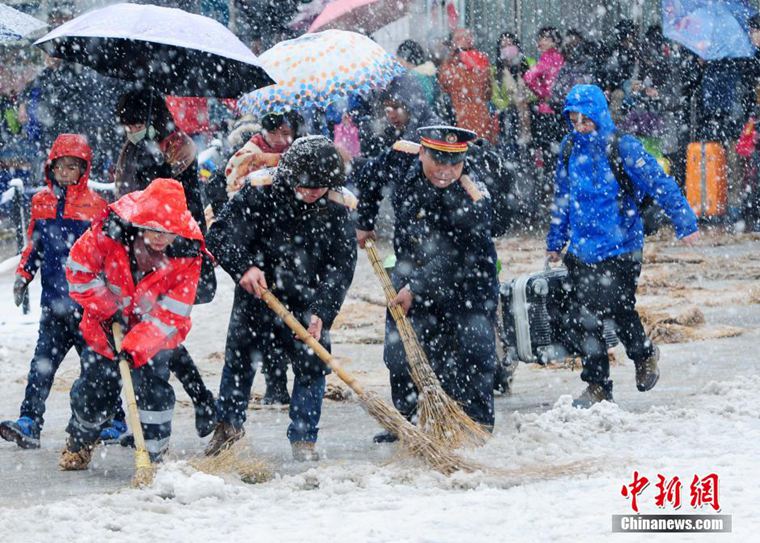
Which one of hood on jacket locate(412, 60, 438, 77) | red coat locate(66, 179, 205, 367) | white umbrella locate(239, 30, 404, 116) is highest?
hood on jacket locate(412, 60, 438, 77)

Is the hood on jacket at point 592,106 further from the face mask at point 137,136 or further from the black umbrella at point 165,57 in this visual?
the face mask at point 137,136

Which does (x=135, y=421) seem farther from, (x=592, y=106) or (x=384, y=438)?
(x=592, y=106)

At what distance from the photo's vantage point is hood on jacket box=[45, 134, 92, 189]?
739cm

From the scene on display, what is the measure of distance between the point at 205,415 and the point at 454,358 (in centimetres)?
132

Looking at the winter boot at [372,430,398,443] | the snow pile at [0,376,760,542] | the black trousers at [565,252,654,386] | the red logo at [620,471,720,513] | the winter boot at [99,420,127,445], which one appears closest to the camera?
the snow pile at [0,376,760,542]

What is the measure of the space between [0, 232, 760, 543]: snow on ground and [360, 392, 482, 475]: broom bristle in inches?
3.3

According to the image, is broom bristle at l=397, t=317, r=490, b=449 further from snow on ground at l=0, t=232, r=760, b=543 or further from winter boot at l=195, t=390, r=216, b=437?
winter boot at l=195, t=390, r=216, b=437

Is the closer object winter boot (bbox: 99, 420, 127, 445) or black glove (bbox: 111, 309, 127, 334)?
black glove (bbox: 111, 309, 127, 334)

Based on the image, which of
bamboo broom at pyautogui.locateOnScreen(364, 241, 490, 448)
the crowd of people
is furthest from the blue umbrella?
bamboo broom at pyautogui.locateOnScreen(364, 241, 490, 448)

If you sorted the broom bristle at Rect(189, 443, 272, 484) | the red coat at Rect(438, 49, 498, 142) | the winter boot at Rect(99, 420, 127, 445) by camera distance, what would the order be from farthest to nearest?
the red coat at Rect(438, 49, 498, 142), the winter boot at Rect(99, 420, 127, 445), the broom bristle at Rect(189, 443, 272, 484)

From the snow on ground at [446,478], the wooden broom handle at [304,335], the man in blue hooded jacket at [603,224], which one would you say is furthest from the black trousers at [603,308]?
the wooden broom handle at [304,335]

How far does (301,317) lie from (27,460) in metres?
1.53

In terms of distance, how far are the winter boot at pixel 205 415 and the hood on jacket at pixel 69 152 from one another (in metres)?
1.34

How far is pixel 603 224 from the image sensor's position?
304 inches
